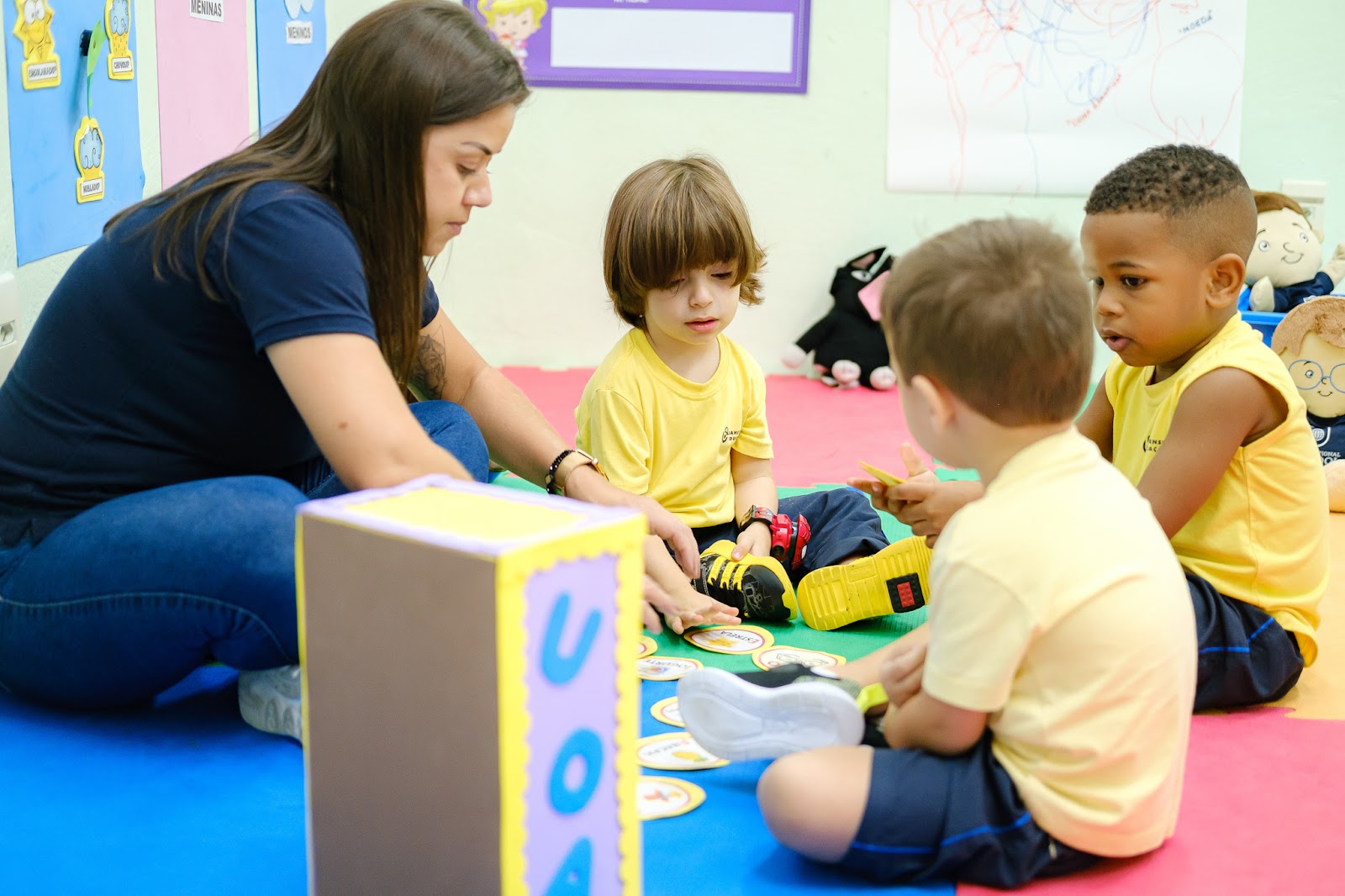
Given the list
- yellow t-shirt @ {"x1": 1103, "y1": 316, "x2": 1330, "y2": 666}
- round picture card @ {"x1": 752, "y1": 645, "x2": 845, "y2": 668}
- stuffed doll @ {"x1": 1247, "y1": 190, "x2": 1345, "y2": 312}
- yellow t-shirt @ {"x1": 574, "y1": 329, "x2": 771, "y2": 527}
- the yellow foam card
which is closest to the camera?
the yellow foam card

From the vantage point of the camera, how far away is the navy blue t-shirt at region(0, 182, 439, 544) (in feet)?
3.67

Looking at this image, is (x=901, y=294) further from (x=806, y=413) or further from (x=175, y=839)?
(x=806, y=413)

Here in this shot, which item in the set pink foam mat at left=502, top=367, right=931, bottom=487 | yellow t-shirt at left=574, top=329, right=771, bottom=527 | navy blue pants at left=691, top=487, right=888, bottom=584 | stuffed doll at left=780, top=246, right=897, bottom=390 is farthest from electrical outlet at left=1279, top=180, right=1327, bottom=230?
yellow t-shirt at left=574, top=329, right=771, bottom=527

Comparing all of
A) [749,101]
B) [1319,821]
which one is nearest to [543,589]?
[1319,821]

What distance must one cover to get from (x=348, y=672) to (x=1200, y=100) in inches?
110

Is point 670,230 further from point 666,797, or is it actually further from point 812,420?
point 812,420

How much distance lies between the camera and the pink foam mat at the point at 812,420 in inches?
91.7

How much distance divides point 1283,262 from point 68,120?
7.05 feet

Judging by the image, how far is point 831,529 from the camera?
5.76ft

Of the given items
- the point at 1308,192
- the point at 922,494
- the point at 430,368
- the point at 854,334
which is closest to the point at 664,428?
the point at 430,368

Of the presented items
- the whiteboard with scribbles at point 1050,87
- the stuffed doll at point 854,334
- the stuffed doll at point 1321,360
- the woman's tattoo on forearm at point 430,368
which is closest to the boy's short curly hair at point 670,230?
the woman's tattoo on forearm at point 430,368

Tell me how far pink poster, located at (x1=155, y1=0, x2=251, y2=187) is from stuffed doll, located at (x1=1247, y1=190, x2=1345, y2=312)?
6.22 ft

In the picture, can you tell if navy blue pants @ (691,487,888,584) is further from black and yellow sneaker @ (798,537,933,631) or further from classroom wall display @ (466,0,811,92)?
classroom wall display @ (466,0,811,92)

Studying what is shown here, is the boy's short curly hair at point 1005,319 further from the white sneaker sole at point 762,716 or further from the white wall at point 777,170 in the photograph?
the white wall at point 777,170
